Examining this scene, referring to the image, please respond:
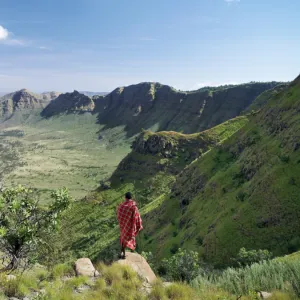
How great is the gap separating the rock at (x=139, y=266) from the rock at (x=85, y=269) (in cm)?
117

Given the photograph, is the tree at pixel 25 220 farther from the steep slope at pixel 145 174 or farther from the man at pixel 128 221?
the steep slope at pixel 145 174

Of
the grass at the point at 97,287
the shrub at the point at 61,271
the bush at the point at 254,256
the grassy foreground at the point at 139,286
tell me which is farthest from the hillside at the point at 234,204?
the shrub at the point at 61,271

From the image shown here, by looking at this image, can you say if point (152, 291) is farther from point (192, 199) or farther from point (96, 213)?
point (96, 213)

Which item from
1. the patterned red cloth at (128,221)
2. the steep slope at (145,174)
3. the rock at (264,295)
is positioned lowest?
the steep slope at (145,174)

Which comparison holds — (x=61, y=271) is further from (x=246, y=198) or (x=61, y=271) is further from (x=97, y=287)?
(x=246, y=198)

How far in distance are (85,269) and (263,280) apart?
7.31 m

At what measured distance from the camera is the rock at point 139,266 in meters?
11.6

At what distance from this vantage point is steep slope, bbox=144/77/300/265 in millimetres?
26188

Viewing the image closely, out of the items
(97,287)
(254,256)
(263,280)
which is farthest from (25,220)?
(254,256)

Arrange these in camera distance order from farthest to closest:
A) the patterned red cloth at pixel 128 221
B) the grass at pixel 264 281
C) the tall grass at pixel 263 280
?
the patterned red cloth at pixel 128 221
the tall grass at pixel 263 280
the grass at pixel 264 281

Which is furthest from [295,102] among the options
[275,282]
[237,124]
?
[237,124]

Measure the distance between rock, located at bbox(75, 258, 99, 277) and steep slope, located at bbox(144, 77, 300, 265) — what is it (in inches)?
686

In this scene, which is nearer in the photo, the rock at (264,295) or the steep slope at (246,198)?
the rock at (264,295)

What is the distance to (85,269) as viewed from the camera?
481 inches
